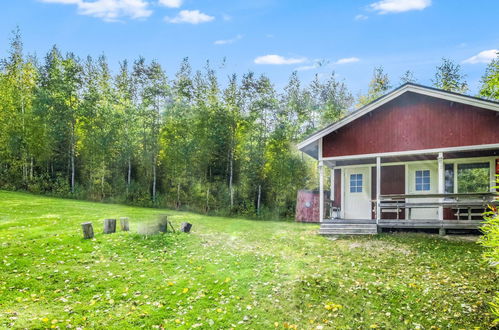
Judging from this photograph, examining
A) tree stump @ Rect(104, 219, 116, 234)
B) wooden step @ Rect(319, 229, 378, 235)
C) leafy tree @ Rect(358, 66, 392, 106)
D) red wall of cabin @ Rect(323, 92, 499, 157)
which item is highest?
leafy tree @ Rect(358, 66, 392, 106)

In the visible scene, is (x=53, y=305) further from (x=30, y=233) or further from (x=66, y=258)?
(x=30, y=233)

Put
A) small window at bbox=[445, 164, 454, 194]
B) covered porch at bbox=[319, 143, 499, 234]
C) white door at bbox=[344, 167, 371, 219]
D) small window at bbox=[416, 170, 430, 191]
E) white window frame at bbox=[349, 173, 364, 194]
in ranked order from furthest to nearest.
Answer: white window frame at bbox=[349, 173, 364, 194], white door at bbox=[344, 167, 371, 219], small window at bbox=[416, 170, 430, 191], small window at bbox=[445, 164, 454, 194], covered porch at bbox=[319, 143, 499, 234]

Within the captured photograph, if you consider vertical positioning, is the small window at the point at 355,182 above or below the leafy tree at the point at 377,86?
below

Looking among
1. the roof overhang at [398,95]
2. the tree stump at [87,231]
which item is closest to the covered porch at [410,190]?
the roof overhang at [398,95]

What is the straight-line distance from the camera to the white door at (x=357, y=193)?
62.7 ft

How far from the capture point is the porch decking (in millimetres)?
14617

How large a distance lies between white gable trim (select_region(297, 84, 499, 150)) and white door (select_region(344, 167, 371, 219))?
282 centimetres

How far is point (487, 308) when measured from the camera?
7621mm

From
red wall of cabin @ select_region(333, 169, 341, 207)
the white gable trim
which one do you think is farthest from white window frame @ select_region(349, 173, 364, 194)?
the white gable trim

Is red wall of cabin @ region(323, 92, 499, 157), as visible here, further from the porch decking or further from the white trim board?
the porch decking

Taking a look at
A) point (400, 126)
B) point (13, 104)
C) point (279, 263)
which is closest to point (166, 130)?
point (13, 104)

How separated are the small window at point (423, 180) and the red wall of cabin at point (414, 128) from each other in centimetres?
→ 226

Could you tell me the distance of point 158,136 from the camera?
3691 centimetres

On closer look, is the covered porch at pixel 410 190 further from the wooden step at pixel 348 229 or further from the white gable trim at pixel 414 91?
the white gable trim at pixel 414 91
